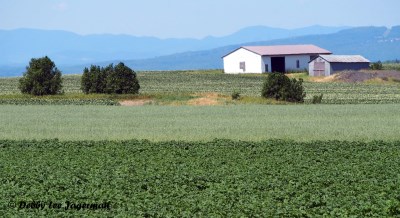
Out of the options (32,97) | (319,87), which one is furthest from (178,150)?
(319,87)

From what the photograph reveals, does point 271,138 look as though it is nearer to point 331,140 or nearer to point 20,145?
point 331,140

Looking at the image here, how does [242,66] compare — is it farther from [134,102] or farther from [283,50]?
[134,102]

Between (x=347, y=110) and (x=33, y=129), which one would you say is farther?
(x=347, y=110)

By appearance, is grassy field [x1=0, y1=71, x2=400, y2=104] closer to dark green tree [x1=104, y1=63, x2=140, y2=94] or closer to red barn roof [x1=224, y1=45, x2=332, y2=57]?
dark green tree [x1=104, y1=63, x2=140, y2=94]

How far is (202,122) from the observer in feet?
129

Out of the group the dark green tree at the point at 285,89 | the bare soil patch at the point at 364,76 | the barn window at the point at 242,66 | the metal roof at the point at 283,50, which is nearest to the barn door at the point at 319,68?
the bare soil patch at the point at 364,76

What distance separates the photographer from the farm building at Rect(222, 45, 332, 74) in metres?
109

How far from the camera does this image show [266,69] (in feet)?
360

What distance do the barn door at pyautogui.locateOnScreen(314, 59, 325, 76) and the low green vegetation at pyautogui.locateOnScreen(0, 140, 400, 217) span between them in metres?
71.8

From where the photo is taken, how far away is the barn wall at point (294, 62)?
11031 centimetres

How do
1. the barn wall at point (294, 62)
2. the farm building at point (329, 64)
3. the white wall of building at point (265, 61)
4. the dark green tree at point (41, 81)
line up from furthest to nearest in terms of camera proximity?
the barn wall at point (294, 62)
the white wall of building at point (265, 61)
the farm building at point (329, 64)
the dark green tree at point (41, 81)

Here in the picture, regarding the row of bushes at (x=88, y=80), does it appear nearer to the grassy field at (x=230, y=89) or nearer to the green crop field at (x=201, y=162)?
the grassy field at (x=230, y=89)

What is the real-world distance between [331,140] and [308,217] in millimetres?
14150

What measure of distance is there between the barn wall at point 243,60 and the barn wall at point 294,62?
4050 millimetres
